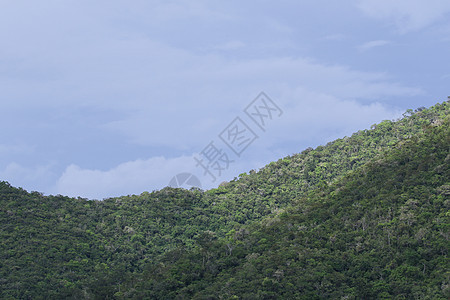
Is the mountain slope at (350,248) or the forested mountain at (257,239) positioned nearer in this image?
the mountain slope at (350,248)

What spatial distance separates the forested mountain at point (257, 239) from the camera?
52469 millimetres

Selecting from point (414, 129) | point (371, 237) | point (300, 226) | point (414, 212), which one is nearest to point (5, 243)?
point (300, 226)

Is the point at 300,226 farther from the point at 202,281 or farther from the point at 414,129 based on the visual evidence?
the point at 414,129

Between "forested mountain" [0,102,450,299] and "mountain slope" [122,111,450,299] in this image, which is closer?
"mountain slope" [122,111,450,299]

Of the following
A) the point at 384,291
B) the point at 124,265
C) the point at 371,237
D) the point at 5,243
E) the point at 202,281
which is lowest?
the point at 384,291

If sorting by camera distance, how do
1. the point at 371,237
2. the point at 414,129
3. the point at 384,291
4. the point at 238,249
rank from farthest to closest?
the point at 414,129, the point at 238,249, the point at 371,237, the point at 384,291

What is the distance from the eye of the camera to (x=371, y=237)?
57.0 metres

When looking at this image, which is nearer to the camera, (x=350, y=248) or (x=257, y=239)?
(x=350, y=248)

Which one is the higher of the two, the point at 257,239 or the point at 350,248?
the point at 257,239

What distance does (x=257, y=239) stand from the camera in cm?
6309

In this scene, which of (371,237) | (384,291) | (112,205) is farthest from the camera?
(112,205)

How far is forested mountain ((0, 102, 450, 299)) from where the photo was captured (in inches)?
2066

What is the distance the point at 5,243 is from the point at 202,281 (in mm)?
24087

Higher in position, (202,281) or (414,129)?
(414,129)
